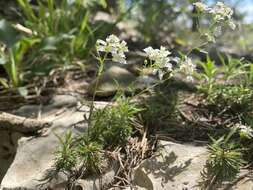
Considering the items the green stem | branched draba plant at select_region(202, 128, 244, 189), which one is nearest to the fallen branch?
the green stem

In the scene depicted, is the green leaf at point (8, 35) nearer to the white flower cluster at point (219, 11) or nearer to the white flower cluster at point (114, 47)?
the white flower cluster at point (114, 47)

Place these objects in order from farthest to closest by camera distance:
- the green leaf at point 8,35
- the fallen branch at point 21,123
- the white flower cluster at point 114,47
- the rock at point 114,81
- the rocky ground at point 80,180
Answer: the green leaf at point 8,35
the rock at point 114,81
the fallen branch at point 21,123
the rocky ground at point 80,180
the white flower cluster at point 114,47

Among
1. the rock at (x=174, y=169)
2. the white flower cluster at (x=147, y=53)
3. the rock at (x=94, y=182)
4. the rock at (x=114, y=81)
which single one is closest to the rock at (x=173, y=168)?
the rock at (x=174, y=169)

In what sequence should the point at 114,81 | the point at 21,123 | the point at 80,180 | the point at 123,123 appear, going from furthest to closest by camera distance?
the point at 114,81 → the point at 21,123 → the point at 123,123 → the point at 80,180

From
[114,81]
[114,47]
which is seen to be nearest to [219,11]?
[114,47]

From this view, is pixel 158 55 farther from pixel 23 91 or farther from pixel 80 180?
pixel 23 91

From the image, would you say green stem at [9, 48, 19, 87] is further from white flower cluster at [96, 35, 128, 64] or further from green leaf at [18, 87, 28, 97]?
white flower cluster at [96, 35, 128, 64]
